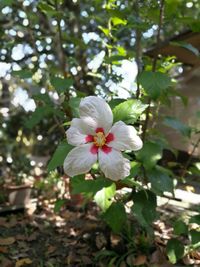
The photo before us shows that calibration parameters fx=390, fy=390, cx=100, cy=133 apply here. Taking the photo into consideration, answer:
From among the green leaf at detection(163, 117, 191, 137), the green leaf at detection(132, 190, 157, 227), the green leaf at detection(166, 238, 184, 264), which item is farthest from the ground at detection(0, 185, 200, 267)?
the green leaf at detection(163, 117, 191, 137)

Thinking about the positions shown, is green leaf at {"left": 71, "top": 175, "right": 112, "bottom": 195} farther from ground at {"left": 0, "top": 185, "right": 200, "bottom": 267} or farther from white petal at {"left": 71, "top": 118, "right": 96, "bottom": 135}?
ground at {"left": 0, "top": 185, "right": 200, "bottom": 267}

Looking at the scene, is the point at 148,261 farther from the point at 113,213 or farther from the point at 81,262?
the point at 113,213

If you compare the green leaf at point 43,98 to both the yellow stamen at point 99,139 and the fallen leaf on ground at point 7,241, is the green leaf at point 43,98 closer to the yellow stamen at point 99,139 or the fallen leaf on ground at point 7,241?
the yellow stamen at point 99,139

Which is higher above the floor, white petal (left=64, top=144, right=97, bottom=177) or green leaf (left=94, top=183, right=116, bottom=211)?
white petal (left=64, top=144, right=97, bottom=177)

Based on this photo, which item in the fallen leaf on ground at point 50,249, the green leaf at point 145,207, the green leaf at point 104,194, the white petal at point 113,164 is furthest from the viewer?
the fallen leaf on ground at point 50,249

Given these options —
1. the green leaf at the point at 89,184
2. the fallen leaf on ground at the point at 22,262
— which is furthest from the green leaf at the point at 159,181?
the fallen leaf on ground at the point at 22,262

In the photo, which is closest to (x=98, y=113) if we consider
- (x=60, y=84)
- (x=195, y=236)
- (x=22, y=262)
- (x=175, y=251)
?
(x=60, y=84)
